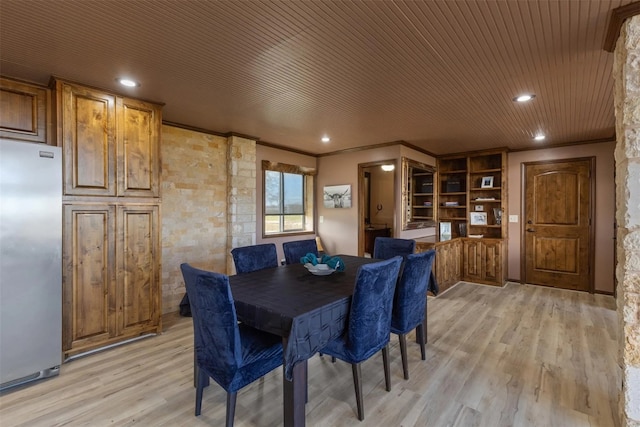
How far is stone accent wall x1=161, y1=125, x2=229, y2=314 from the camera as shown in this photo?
3.93 m

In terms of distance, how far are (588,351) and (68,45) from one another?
5.04m

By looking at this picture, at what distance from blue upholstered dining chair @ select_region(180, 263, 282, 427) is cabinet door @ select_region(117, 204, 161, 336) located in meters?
1.52

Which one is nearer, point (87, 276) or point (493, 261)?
point (87, 276)

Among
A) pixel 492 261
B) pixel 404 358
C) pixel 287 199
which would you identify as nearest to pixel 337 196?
pixel 287 199

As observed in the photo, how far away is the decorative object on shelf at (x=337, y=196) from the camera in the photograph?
5.58m

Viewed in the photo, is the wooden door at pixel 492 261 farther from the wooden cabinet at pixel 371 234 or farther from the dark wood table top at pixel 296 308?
the dark wood table top at pixel 296 308

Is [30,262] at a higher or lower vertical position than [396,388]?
higher

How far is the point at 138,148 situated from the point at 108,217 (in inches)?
29.2

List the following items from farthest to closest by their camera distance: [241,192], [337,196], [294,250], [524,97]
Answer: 1. [337,196]
2. [241,192]
3. [294,250]
4. [524,97]

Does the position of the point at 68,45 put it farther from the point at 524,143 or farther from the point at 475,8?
the point at 524,143

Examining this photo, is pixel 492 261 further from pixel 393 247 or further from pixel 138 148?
pixel 138 148

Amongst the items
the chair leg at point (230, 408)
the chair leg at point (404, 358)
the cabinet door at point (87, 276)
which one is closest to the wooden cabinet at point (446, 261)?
the chair leg at point (404, 358)

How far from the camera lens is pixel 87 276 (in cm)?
282

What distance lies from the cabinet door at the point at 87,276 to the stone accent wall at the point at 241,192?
5.50ft
